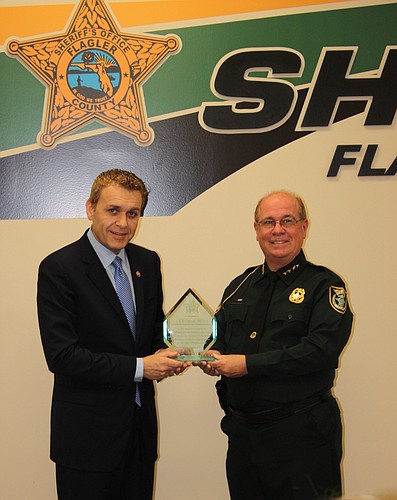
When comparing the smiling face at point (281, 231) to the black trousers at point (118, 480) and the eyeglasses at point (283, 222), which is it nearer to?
the eyeglasses at point (283, 222)

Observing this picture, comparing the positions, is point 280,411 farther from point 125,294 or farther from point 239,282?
point 125,294

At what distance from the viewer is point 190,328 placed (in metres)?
2.53

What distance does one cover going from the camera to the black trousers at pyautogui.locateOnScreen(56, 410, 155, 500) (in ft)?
7.61

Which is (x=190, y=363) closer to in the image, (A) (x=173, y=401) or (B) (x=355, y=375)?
(A) (x=173, y=401)

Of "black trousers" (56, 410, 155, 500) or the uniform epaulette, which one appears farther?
the uniform epaulette

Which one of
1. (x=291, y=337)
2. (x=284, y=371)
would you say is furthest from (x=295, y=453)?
(x=291, y=337)

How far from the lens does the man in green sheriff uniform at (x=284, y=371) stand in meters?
2.30

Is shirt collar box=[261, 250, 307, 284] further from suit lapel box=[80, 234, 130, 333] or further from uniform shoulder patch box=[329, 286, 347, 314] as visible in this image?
suit lapel box=[80, 234, 130, 333]

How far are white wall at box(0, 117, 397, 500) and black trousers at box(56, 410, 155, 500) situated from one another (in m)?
0.79

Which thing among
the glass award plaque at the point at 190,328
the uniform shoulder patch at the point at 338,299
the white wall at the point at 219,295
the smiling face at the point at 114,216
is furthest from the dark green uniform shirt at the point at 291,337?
the white wall at the point at 219,295

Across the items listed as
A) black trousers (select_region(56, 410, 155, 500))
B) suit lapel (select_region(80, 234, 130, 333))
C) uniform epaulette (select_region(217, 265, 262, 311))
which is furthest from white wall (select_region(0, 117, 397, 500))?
suit lapel (select_region(80, 234, 130, 333))

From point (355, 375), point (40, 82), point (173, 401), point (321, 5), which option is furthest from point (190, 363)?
point (321, 5)

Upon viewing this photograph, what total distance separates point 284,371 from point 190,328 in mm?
471

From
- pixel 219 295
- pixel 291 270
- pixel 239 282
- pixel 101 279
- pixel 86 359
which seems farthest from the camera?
pixel 219 295
